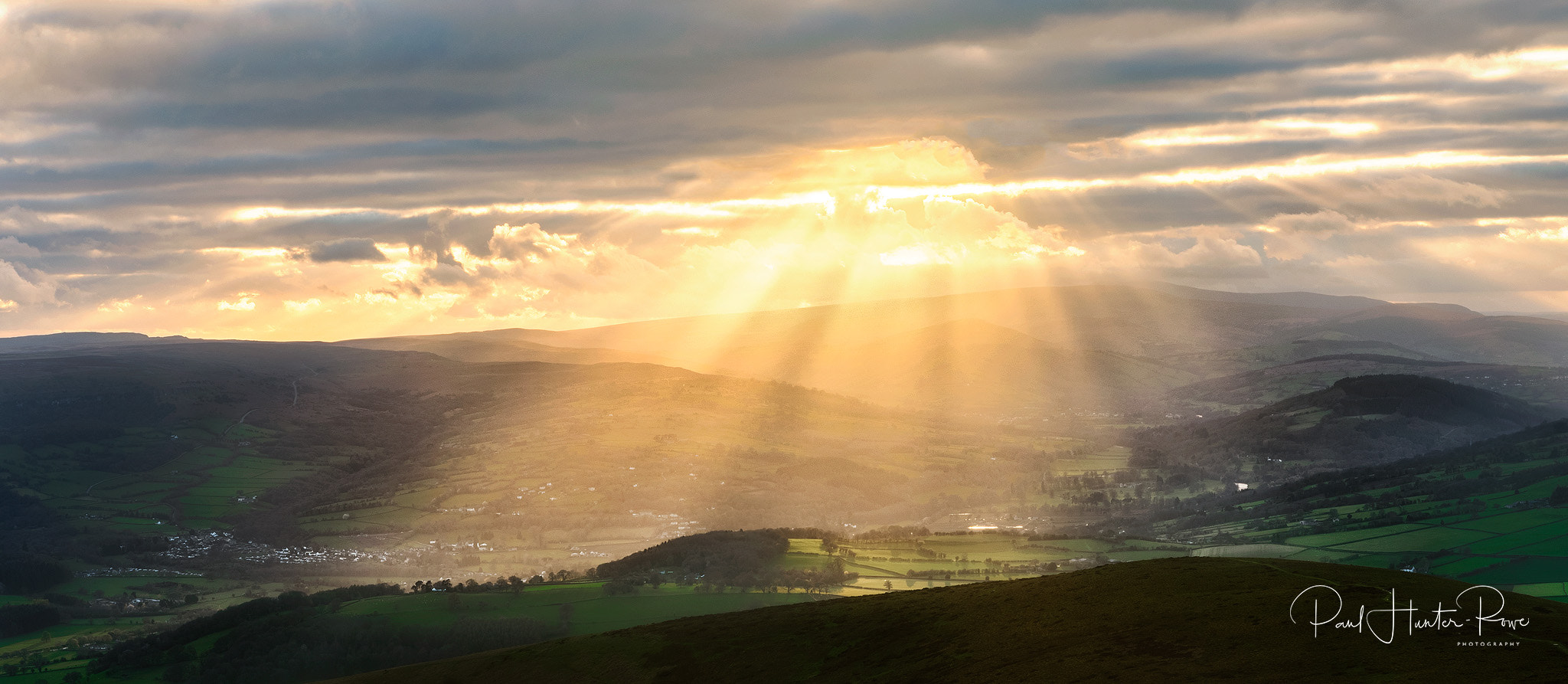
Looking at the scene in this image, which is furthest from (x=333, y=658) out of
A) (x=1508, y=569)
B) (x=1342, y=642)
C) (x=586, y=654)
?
(x=1508, y=569)

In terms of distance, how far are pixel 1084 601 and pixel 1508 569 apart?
117 metres

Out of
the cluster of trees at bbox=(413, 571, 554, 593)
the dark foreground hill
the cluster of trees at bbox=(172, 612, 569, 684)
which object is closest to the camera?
the dark foreground hill

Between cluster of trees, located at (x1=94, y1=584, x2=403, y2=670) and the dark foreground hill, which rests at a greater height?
the dark foreground hill

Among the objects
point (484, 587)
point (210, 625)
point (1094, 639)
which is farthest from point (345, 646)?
point (1094, 639)

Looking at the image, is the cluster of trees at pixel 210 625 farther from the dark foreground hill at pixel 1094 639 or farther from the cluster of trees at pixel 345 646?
the dark foreground hill at pixel 1094 639

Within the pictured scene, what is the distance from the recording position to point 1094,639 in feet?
221

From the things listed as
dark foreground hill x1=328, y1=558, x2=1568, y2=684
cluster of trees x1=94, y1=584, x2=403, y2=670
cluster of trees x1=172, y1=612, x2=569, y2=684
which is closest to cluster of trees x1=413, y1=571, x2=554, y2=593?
cluster of trees x1=94, y1=584, x2=403, y2=670

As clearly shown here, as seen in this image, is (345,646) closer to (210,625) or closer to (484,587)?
(484,587)

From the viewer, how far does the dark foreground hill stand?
5478cm

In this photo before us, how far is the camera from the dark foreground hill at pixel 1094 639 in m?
54.8

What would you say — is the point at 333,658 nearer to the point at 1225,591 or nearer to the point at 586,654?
the point at 586,654

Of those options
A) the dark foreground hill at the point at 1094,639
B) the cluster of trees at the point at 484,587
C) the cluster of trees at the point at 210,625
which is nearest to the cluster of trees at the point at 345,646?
the cluster of trees at the point at 210,625

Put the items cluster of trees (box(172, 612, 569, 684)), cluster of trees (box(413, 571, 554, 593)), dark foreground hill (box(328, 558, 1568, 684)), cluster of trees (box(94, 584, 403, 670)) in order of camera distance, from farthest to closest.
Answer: cluster of trees (box(413, 571, 554, 593)) < cluster of trees (box(94, 584, 403, 670)) < cluster of trees (box(172, 612, 569, 684)) < dark foreground hill (box(328, 558, 1568, 684))

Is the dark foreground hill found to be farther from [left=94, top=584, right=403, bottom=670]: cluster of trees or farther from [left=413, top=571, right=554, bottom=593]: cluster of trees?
[left=94, top=584, right=403, bottom=670]: cluster of trees
